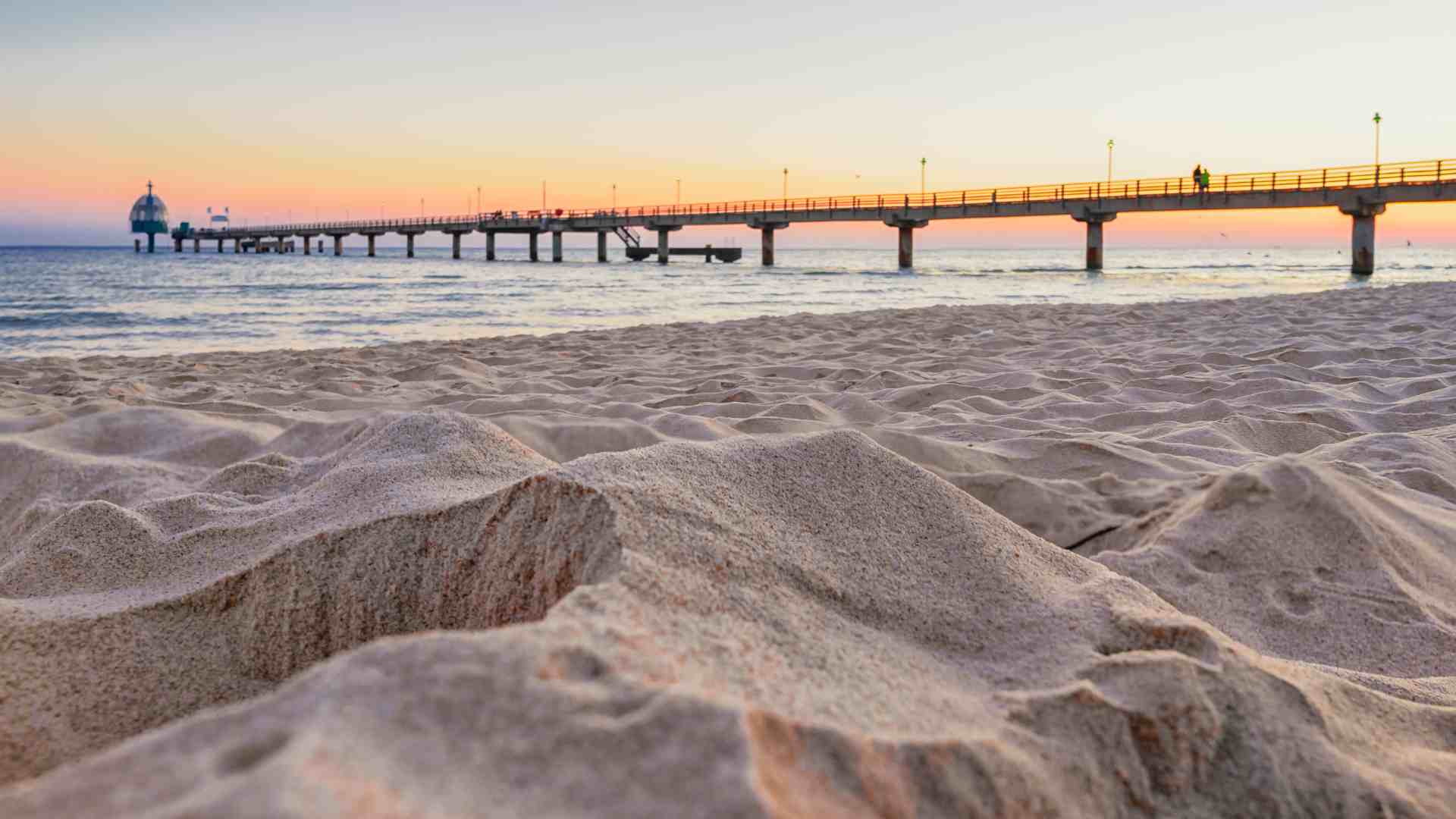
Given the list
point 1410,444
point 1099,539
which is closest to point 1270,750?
point 1099,539

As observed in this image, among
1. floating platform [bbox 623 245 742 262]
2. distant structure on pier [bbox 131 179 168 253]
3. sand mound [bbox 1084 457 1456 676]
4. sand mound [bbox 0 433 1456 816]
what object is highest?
distant structure on pier [bbox 131 179 168 253]

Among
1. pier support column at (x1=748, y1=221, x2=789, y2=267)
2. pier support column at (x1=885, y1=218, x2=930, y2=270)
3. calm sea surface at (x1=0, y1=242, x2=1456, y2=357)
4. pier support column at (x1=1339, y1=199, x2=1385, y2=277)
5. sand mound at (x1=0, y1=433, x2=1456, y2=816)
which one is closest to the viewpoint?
sand mound at (x1=0, y1=433, x2=1456, y2=816)

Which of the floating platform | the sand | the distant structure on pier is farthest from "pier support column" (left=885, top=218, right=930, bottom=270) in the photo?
the distant structure on pier

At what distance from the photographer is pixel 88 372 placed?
7.78 metres

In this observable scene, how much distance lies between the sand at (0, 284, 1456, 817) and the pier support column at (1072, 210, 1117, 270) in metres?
33.4

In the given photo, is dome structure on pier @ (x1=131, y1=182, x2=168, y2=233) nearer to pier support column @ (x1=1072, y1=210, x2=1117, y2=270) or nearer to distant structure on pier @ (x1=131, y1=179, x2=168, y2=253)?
distant structure on pier @ (x1=131, y1=179, x2=168, y2=253)

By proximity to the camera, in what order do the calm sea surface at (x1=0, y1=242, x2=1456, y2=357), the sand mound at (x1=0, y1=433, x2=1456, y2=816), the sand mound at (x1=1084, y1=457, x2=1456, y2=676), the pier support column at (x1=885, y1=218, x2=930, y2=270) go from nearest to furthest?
1. the sand mound at (x1=0, y1=433, x2=1456, y2=816)
2. the sand mound at (x1=1084, y1=457, x2=1456, y2=676)
3. the calm sea surface at (x1=0, y1=242, x2=1456, y2=357)
4. the pier support column at (x1=885, y1=218, x2=930, y2=270)

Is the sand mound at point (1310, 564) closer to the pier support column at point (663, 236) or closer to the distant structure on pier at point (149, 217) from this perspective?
the pier support column at point (663, 236)

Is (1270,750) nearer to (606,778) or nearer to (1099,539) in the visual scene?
(606,778)

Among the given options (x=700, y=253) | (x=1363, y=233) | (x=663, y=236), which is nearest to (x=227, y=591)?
(x=1363, y=233)

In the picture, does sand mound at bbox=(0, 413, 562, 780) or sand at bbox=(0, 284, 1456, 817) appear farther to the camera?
sand mound at bbox=(0, 413, 562, 780)

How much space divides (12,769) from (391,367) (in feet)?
20.9

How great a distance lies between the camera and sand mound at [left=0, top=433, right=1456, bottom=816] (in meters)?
0.84

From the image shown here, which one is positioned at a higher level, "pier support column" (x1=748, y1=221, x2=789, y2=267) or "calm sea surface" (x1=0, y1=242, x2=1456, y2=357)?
"pier support column" (x1=748, y1=221, x2=789, y2=267)
